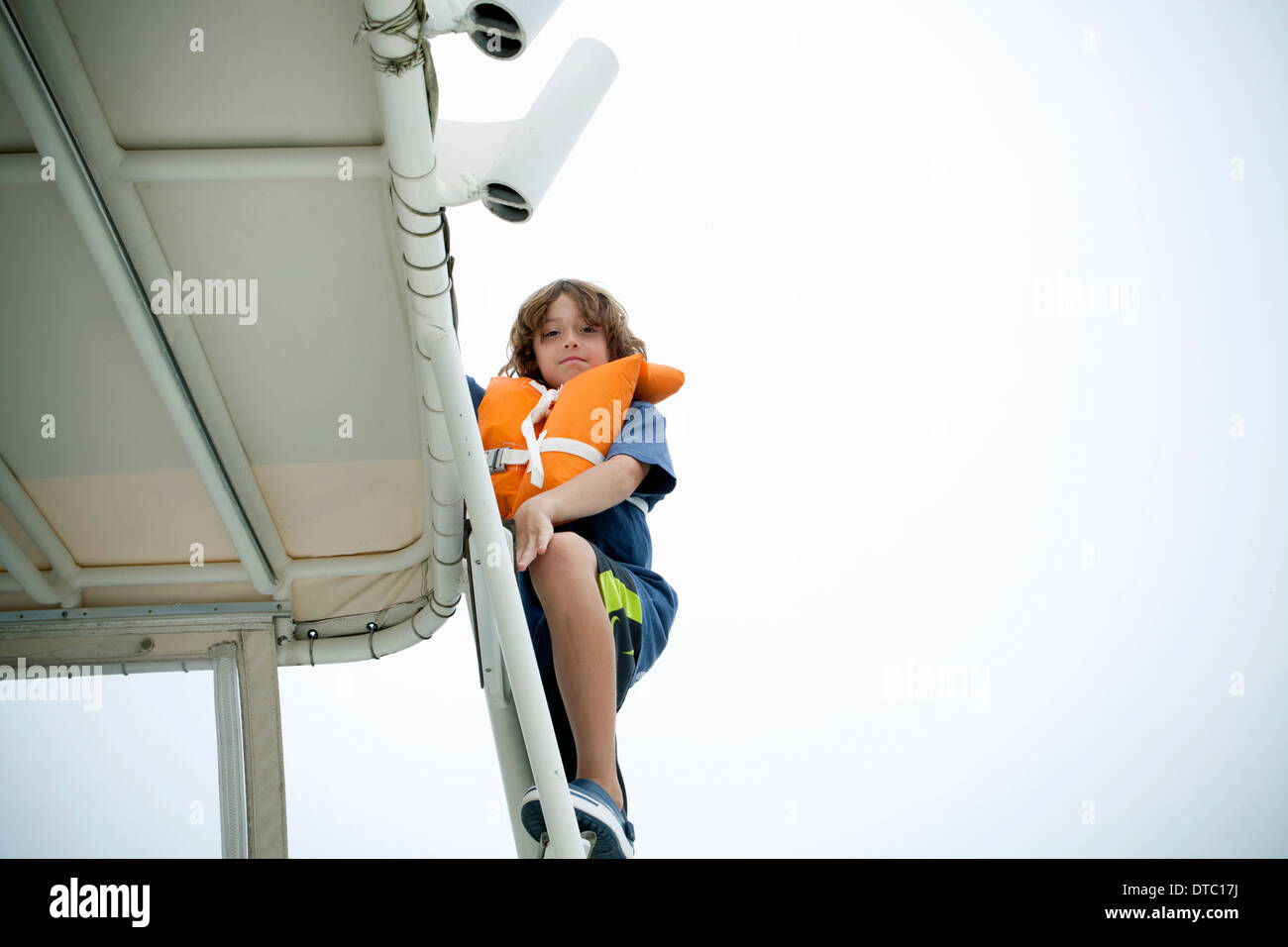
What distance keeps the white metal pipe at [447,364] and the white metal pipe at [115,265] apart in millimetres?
586

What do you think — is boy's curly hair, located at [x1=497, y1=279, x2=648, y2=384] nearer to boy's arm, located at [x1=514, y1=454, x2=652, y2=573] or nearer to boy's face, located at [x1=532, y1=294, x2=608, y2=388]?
boy's face, located at [x1=532, y1=294, x2=608, y2=388]

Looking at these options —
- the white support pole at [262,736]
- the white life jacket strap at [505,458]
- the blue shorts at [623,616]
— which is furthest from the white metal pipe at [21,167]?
the white support pole at [262,736]

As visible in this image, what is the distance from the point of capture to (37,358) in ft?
7.40

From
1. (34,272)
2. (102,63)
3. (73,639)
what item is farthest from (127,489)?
(102,63)

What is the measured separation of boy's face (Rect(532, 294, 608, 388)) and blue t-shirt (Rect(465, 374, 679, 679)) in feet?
1.20

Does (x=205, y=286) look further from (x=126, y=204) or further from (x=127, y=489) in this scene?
(x=127, y=489)

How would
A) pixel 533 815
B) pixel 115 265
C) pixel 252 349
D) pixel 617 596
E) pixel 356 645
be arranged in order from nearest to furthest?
pixel 533 815 < pixel 115 265 < pixel 617 596 < pixel 252 349 < pixel 356 645

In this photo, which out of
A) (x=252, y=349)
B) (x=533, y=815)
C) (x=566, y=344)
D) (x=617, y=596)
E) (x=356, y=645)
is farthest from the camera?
(x=356, y=645)

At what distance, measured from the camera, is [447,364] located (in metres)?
1.75

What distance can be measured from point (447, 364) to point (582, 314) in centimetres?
112

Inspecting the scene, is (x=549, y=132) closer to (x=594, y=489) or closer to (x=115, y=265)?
(x=594, y=489)

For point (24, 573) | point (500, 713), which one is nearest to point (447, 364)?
point (500, 713)

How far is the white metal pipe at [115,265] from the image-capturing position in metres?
1.68

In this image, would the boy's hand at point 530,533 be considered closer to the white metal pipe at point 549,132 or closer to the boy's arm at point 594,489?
the boy's arm at point 594,489
